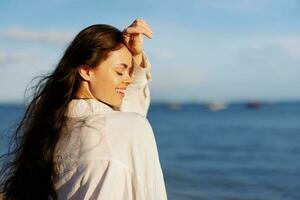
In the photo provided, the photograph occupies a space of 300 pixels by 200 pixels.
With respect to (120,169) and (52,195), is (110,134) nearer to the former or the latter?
(120,169)

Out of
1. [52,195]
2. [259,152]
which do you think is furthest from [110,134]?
[259,152]

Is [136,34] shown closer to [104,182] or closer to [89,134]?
[89,134]

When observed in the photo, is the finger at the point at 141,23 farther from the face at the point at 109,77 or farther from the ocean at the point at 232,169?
the ocean at the point at 232,169

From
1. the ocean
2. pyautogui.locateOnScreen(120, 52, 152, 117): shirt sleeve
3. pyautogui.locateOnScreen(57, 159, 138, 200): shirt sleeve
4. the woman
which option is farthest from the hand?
the ocean

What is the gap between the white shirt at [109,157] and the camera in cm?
188

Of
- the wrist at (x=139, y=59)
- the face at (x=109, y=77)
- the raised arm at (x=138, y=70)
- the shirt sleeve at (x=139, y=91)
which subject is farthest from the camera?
the shirt sleeve at (x=139, y=91)

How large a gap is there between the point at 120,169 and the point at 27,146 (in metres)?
0.52

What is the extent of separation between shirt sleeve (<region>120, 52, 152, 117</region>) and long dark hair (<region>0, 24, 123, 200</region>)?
43 cm

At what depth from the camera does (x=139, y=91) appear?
2.64 meters

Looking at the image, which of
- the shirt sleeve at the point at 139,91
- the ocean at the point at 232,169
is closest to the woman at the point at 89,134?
the shirt sleeve at the point at 139,91

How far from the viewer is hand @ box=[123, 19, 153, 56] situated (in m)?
2.11

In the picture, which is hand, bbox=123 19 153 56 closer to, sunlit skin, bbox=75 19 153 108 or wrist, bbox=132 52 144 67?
sunlit skin, bbox=75 19 153 108

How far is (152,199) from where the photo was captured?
194 centimetres

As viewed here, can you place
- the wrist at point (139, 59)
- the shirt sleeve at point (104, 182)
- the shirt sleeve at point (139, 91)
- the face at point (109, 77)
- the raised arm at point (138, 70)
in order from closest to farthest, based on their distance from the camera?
the shirt sleeve at point (104, 182) → the face at point (109, 77) → the raised arm at point (138, 70) → the wrist at point (139, 59) → the shirt sleeve at point (139, 91)
